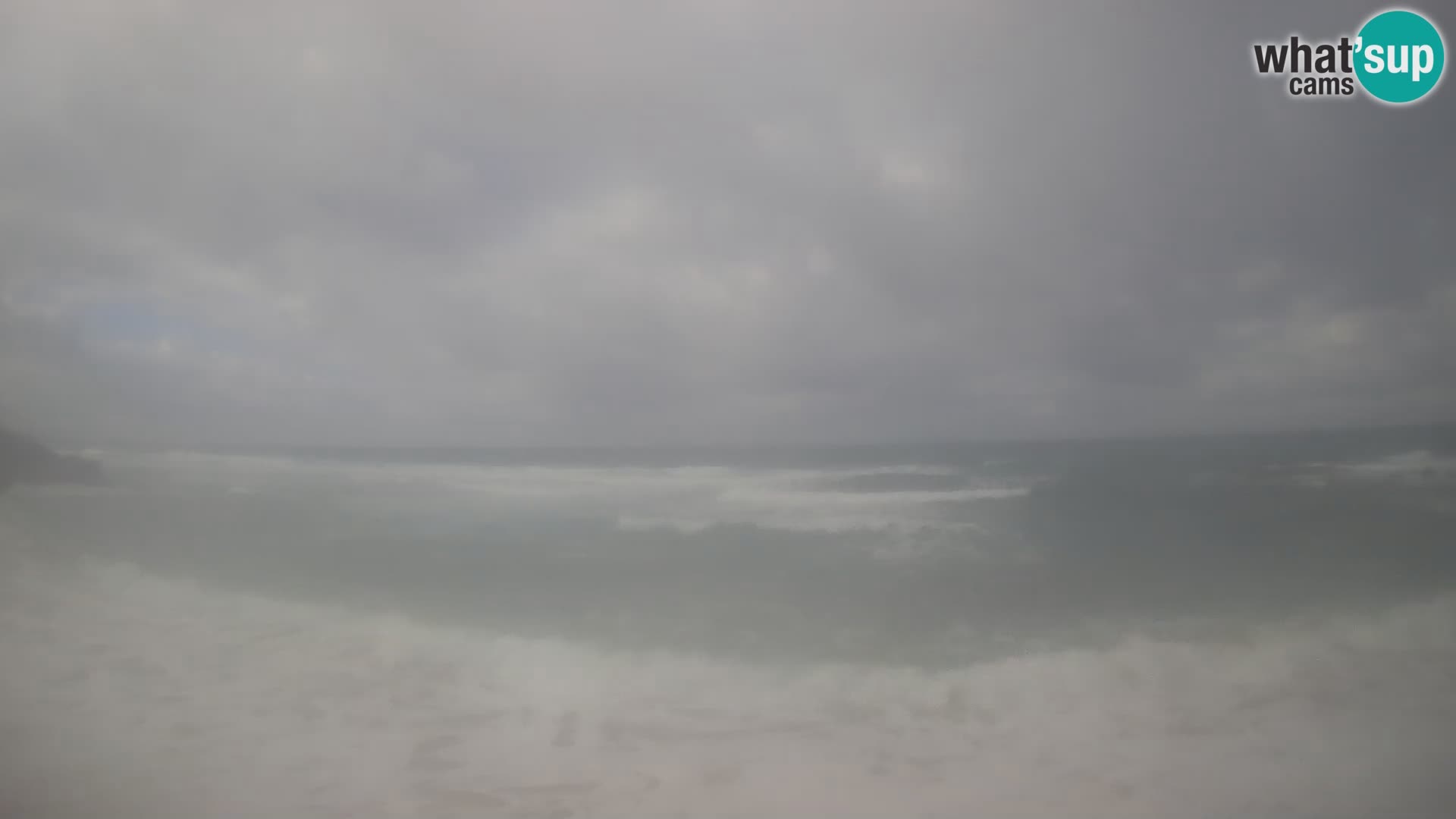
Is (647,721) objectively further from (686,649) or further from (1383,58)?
(1383,58)

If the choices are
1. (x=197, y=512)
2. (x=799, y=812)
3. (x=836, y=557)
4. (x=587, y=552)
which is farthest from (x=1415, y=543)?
(x=197, y=512)

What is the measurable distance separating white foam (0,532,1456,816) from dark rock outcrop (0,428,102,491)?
1.29 ft

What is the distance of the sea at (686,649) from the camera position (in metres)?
2.03

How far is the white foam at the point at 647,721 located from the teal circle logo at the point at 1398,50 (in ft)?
7.42

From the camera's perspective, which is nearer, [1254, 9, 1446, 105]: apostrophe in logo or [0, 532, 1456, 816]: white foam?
[0, 532, 1456, 816]: white foam

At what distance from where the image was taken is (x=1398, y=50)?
2102mm

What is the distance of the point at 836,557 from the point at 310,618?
2.43 metres

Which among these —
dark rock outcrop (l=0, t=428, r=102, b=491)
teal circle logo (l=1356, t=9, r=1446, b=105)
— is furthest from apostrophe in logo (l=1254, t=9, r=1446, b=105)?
dark rock outcrop (l=0, t=428, r=102, b=491)

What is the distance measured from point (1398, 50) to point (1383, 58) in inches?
2.0

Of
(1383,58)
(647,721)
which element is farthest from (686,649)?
(1383,58)

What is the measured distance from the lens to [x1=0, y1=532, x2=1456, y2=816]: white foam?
77.8 inches

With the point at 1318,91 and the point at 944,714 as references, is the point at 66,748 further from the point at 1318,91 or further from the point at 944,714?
the point at 1318,91

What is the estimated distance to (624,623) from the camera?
2.48 m

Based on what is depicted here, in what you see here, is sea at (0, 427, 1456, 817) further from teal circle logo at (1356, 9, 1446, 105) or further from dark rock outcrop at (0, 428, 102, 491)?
teal circle logo at (1356, 9, 1446, 105)
